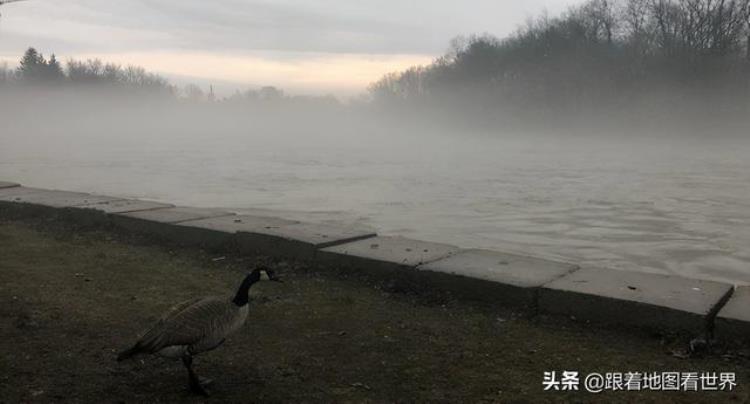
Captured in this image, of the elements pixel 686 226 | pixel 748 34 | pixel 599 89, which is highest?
pixel 748 34

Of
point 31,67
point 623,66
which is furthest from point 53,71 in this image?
point 623,66

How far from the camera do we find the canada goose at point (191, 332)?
11.2 feet

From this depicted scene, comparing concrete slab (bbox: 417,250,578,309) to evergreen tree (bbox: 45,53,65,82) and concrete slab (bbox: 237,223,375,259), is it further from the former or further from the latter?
evergreen tree (bbox: 45,53,65,82)

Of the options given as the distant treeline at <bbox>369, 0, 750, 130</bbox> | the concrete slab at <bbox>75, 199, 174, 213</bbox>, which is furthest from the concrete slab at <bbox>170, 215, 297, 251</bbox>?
the distant treeline at <bbox>369, 0, 750, 130</bbox>

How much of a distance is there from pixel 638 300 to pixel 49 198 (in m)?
7.74

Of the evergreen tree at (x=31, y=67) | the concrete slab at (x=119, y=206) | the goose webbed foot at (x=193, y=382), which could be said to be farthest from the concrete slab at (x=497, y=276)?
the evergreen tree at (x=31, y=67)

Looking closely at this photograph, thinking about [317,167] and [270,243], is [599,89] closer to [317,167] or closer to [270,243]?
[317,167]

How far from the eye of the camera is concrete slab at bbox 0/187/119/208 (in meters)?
8.90

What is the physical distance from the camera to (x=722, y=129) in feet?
188

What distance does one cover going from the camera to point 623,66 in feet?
239

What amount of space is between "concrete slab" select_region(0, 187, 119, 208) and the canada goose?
5668 mm

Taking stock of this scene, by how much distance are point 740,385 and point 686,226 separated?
30.7ft

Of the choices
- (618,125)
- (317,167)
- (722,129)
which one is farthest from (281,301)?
(618,125)

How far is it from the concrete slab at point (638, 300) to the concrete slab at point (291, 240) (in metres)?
2.21
